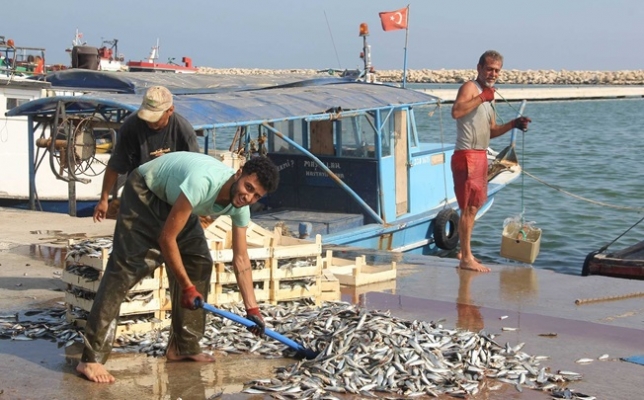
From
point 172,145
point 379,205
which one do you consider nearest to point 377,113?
point 379,205

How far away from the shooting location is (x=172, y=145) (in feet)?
24.0

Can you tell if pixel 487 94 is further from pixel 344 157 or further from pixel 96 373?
pixel 344 157

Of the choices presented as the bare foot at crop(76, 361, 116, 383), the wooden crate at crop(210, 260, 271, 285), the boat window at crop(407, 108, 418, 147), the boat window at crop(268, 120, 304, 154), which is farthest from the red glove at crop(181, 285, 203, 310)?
the boat window at crop(407, 108, 418, 147)

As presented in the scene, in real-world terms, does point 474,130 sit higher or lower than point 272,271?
higher

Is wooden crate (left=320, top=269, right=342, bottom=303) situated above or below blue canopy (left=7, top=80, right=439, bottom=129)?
below

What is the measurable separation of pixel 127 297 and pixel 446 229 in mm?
9487

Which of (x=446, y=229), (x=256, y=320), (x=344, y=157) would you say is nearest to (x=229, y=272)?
(x=256, y=320)

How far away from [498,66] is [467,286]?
2313 mm

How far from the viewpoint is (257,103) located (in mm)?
12562

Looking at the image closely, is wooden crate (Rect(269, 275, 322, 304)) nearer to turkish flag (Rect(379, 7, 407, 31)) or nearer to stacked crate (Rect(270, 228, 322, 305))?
stacked crate (Rect(270, 228, 322, 305))

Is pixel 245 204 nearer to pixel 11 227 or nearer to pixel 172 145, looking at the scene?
pixel 172 145

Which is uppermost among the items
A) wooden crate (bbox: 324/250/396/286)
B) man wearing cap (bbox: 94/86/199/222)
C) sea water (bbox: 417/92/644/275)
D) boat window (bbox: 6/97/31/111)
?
boat window (bbox: 6/97/31/111)

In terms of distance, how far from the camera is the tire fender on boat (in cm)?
1540

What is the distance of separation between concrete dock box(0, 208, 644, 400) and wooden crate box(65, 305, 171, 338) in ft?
0.93
